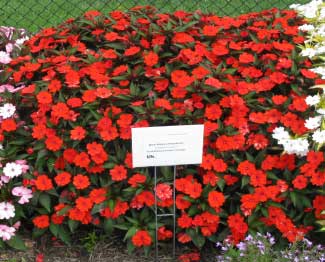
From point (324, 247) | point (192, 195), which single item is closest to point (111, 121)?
point (192, 195)

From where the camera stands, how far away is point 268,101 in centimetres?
341

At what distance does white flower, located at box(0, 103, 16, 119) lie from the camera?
342 centimetres

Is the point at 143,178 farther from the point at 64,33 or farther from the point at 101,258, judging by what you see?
the point at 64,33

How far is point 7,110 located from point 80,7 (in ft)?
12.3

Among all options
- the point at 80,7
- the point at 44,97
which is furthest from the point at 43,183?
the point at 80,7

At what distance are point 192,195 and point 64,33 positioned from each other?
1.58 m

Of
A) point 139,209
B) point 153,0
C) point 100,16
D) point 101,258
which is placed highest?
point 153,0

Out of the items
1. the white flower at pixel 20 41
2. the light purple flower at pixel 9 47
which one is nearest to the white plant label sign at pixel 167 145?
the light purple flower at pixel 9 47

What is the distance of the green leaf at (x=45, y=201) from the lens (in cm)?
326

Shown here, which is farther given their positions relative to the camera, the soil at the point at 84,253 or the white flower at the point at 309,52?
the white flower at the point at 309,52

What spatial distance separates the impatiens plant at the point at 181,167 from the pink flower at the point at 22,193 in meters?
0.04

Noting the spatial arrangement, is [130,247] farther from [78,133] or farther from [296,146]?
[296,146]

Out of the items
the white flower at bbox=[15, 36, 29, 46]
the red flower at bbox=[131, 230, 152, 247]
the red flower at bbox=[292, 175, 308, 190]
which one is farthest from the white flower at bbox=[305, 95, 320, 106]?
the white flower at bbox=[15, 36, 29, 46]

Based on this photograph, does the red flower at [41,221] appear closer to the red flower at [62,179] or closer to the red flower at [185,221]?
the red flower at [62,179]
